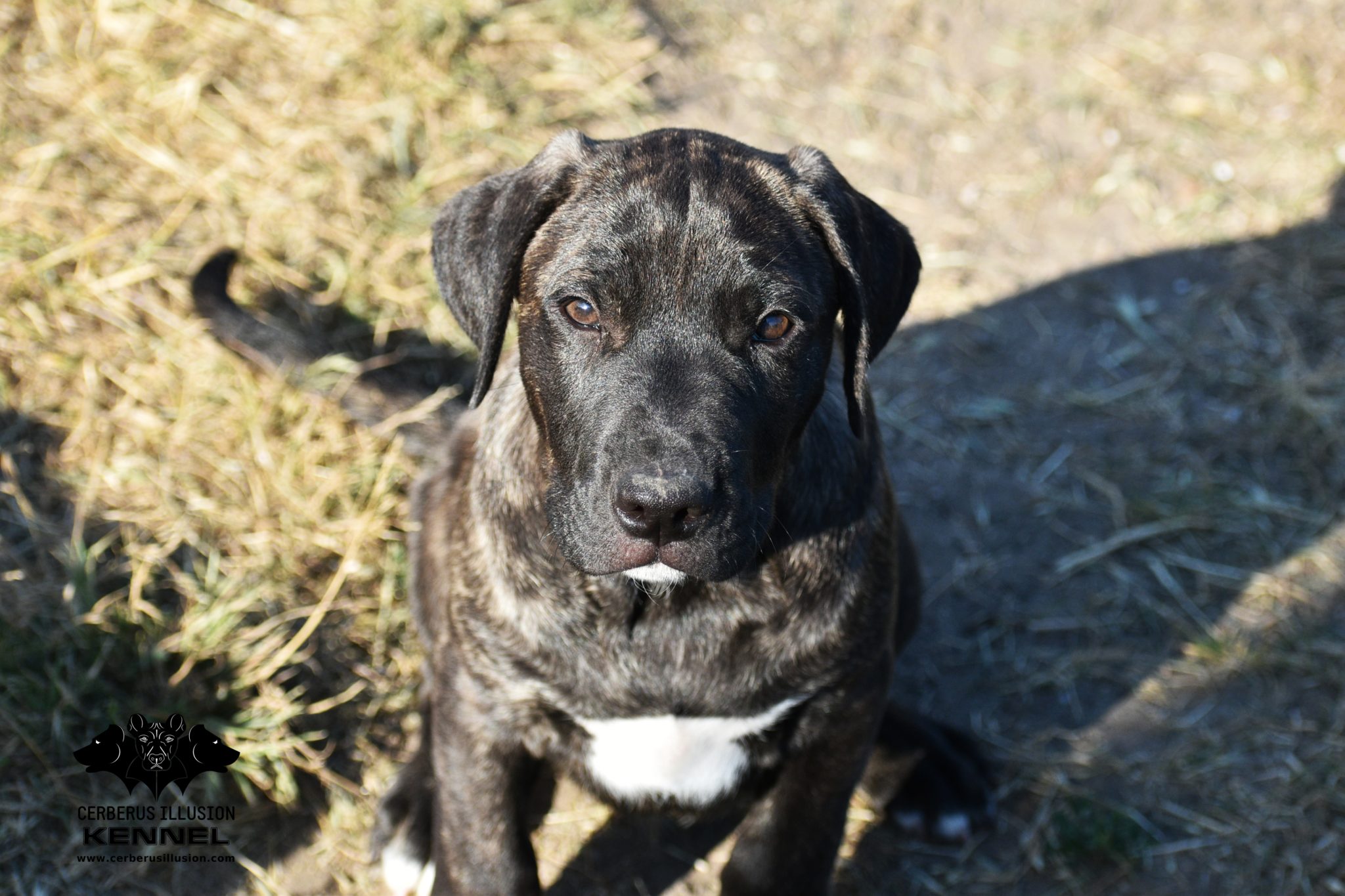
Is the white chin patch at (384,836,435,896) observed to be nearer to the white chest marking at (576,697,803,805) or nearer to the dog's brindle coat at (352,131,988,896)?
the dog's brindle coat at (352,131,988,896)

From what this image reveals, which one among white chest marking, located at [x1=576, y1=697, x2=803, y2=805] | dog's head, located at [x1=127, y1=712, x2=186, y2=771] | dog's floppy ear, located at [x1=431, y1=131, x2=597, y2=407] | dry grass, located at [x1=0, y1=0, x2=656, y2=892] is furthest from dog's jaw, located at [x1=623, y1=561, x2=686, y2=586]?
dog's head, located at [x1=127, y1=712, x2=186, y2=771]

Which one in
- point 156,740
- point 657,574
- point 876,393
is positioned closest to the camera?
point 657,574

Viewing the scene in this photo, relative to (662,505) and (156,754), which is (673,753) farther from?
(156,754)

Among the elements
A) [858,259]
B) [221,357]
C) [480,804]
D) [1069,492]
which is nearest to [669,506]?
[858,259]

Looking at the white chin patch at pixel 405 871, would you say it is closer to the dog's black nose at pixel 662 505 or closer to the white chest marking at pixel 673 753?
the white chest marking at pixel 673 753

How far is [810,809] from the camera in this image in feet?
12.0

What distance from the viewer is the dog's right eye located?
119 inches

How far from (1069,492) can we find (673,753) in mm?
2765

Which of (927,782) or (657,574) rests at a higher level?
(657,574)

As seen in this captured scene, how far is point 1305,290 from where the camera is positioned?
6348 mm

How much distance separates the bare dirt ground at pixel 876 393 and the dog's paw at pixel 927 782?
9 cm

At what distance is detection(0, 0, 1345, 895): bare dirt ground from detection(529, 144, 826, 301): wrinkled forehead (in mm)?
2220

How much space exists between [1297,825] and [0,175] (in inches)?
234

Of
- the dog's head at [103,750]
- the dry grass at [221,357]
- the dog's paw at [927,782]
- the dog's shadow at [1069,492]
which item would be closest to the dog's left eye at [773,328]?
the dog's paw at [927,782]
